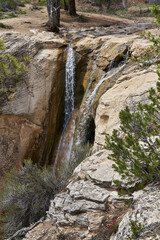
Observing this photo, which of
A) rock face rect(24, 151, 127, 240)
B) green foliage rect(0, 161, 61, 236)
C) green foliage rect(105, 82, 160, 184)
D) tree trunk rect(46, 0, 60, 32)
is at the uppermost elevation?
tree trunk rect(46, 0, 60, 32)

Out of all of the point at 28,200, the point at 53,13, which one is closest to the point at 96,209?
the point at 28,200

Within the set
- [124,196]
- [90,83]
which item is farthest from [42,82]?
[124,196]

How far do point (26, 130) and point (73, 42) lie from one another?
16.7ft

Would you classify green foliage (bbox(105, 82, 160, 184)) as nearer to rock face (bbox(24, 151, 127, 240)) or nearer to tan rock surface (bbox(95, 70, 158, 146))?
rock face (bbox(24, 151, 127, 240))

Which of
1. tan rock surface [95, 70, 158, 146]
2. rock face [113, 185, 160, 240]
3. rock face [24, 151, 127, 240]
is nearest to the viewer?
rock face [113, 185, 160, 240]

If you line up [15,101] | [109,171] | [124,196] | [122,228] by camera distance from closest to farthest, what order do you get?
1. [122,228]
2. [124,196]
3. [109,171]
4. [15,101]

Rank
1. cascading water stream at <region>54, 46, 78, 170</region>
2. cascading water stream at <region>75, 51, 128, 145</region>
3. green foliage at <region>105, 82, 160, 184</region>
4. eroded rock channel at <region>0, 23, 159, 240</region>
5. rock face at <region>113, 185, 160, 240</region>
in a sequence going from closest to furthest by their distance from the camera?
rock face at <region>113, 185, 160, 240</region>
green foliage at <region>105, 82, 160, 184</region>
eroded rock channel at <region>0, 23, 159, 240</region>
cascading water stream at <region>75, 51, 128, 145</region>
cascading water stream at <region>54, 46, 78, 170</region>

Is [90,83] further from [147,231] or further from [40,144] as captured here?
[147,231]

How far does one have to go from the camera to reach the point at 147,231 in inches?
131

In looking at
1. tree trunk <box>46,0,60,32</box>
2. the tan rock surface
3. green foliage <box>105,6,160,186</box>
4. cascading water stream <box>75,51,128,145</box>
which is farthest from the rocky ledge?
tree trunk <box>46,0,60,32</box>

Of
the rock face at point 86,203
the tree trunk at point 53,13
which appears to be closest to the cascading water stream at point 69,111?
the tree trunk at point 53,13

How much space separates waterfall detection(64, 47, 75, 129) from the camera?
447 inches

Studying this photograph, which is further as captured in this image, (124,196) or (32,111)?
(32,111)

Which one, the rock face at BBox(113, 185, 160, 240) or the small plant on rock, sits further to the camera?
the small plant on rock
